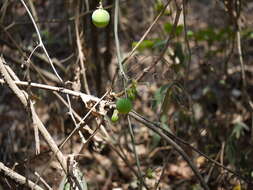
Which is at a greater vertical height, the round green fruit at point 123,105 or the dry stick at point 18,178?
the round green fruit at point 123,105

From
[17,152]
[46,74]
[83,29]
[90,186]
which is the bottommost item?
[90,186]

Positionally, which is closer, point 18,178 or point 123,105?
point 123,105

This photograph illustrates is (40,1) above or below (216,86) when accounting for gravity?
above

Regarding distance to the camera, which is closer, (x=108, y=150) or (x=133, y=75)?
(x=133, y=75)

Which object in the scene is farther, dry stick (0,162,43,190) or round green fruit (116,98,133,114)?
dry stick (0,162,43,190)

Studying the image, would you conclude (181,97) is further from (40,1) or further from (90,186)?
(40,1)

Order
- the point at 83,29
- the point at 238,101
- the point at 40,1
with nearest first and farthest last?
the point at 83,29
the point at 238,101
the point at 40,1

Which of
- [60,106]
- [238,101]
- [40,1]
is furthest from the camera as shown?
[40,1]

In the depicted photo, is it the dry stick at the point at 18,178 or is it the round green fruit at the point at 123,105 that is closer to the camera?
the round green fruit at the point at 123,105

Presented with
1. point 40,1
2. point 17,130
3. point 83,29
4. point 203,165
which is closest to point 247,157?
point 203,165

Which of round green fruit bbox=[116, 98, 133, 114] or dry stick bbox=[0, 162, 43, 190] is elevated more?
round green fruit bbox=[116, 98, 133, 114]

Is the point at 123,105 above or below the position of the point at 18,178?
above
